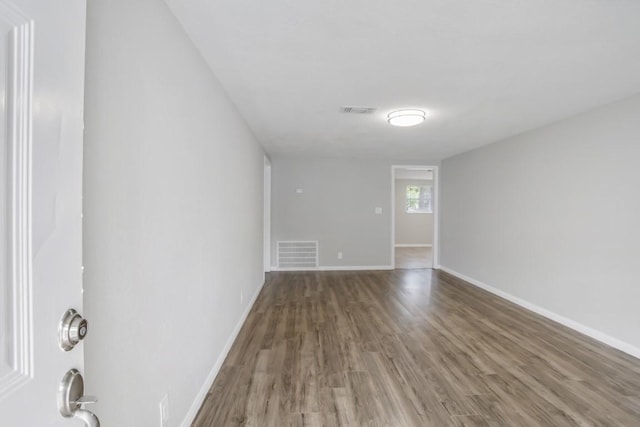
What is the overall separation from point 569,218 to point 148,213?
389 cm

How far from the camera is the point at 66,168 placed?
53 cm

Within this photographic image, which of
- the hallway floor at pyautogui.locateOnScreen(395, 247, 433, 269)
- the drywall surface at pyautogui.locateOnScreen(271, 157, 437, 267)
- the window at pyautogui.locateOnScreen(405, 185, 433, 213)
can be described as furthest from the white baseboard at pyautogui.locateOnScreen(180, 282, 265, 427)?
the window at pyautogui.locateOnScreen(405, 185, 433, 213)

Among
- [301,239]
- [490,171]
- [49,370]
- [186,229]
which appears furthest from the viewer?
[301,239]

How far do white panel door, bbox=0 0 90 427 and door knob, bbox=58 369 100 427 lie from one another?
13 mm

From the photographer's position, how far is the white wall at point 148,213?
94 centimetres

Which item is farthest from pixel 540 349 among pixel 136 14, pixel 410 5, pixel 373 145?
pixel 136 14

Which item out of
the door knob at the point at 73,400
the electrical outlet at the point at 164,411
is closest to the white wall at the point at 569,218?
the electrical outlet at the point at 164,411

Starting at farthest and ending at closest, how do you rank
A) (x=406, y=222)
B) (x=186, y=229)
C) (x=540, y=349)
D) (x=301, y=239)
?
(x=406, y=222) → (x=301, y=239) → (x=540, y=349) → (x=186, y=229)

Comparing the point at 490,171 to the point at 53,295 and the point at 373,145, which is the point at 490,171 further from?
the point at 53,295

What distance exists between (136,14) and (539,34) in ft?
6.68

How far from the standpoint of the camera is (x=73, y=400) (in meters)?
0.53

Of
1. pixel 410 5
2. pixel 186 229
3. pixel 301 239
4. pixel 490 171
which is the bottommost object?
pixel 301 239

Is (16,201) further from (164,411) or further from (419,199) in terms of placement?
(419,199)

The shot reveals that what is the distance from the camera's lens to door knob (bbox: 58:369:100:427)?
20.3 inches
